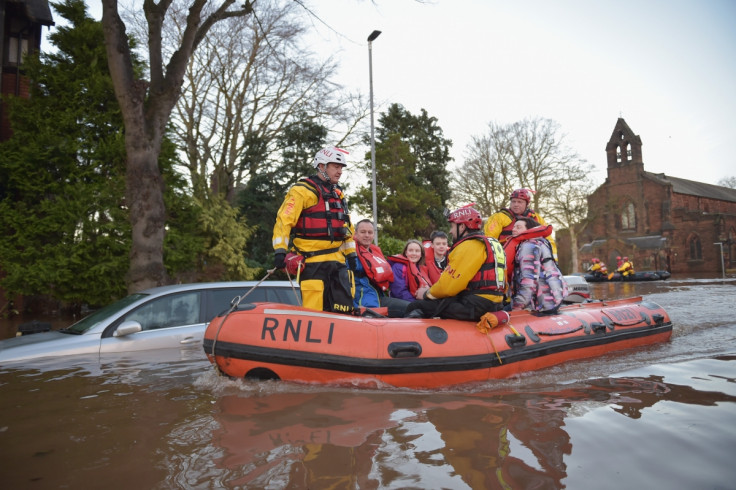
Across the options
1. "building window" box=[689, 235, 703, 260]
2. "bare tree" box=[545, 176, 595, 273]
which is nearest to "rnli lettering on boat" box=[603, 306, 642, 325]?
"bare tree" box=[545, 176, 595, 273]

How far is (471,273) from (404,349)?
101cm

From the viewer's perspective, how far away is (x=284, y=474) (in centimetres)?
249

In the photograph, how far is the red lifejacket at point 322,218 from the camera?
5.00 meters

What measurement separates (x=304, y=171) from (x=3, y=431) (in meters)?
20.6

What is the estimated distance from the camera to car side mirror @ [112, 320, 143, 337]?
16.8 feet

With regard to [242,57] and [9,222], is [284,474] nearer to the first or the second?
[9,222]

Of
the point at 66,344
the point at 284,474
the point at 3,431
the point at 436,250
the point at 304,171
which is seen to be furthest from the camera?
the point at 304,171

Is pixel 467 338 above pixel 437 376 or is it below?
above

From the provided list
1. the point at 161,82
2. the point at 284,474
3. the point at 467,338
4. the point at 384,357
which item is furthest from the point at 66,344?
the point at 161,82

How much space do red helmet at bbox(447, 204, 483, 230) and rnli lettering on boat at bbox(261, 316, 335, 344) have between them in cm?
159

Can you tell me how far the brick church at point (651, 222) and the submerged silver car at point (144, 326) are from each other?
4125 cm

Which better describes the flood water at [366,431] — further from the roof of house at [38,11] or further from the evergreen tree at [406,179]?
the evergreen tree at [406,179]

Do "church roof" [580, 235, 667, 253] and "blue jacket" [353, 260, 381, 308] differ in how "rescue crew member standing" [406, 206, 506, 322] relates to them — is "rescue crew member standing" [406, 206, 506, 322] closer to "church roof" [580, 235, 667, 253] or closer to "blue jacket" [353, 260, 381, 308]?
"blue jacket" [353, 260, 381, 308]

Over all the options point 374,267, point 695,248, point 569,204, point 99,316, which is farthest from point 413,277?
point 695,248
